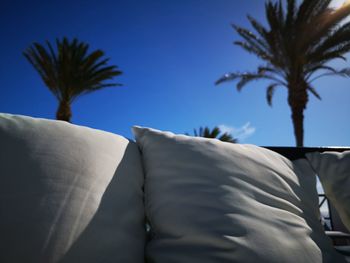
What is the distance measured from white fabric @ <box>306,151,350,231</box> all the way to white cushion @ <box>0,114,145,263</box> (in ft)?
1.76

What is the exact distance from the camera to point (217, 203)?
48 cm

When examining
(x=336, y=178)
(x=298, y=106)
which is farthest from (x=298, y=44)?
(x=336, y=178)

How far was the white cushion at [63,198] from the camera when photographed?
0.36 meters

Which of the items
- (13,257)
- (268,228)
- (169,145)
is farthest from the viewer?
(169,145)

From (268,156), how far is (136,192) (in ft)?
1.22

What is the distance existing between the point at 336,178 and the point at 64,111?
10097mm

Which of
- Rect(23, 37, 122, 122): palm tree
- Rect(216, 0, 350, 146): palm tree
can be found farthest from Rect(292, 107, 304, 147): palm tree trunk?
Rect(23, 37, 122, 122): palm tree

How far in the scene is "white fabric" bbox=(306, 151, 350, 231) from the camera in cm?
65

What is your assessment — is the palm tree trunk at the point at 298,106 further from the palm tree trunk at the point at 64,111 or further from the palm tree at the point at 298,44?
the palm tree trunk at the point at 64,111

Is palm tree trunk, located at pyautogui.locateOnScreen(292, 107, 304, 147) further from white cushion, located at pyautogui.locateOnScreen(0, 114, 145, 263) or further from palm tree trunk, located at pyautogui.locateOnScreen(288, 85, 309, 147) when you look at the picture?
white cushion, located at pyautogui.locateOnScreen(0, 114, 145, 263)

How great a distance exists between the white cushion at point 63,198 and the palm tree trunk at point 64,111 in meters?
9.73

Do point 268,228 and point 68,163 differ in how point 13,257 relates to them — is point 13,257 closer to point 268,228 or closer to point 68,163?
point 68,163

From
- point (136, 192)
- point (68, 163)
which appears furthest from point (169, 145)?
point (68, 163)

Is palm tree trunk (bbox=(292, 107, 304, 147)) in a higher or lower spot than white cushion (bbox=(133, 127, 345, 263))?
higher
